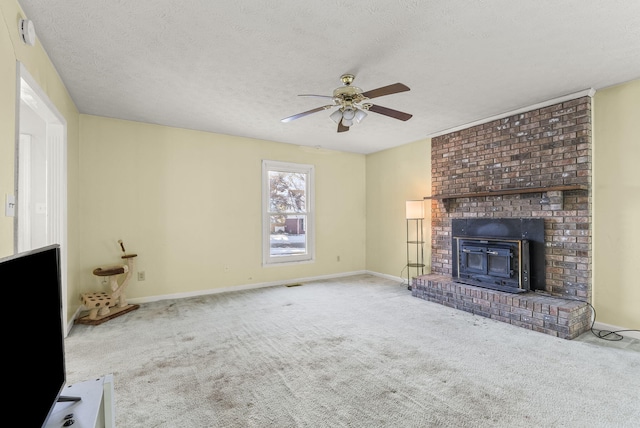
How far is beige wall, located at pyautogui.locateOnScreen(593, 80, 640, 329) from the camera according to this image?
3.18 m

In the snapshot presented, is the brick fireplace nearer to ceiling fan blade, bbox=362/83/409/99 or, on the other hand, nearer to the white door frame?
ceiling fan blade, bbox=362/83/409/99

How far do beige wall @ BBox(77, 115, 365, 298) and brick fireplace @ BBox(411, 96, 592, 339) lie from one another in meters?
2.68

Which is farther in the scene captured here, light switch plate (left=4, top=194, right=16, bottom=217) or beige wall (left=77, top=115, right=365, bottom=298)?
beige wall (left=77, top=115, right=365, bottom=298)

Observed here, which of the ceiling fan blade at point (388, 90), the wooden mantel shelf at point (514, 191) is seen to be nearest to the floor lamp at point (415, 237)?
the wooden mantel shelf at point (514, 191)

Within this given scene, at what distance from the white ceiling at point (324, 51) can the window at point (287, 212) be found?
1.78 metres

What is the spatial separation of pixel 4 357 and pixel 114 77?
298cm

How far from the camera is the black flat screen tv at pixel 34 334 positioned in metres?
0.92

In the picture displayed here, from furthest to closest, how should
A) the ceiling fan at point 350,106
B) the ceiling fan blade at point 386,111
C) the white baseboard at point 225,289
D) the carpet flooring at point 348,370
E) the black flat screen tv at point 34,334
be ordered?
the white baseboard at point 225,289, the ceiling fan blade at point 386,111, the ceiling fan at point 350,106, the carpet flooring at point 348,370, the black flat screen tv at point 34,334

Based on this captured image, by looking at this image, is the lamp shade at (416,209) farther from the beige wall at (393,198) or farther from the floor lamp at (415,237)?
the beige wall at (393,198)

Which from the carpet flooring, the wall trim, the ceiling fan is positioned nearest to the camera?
the carpet flooring

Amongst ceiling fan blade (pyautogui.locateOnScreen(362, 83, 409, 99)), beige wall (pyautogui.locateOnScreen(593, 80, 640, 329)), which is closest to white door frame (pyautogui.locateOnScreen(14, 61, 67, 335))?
ceiling fan blade (pyautogui.locateOnScreen(362, 83, 409, 99))

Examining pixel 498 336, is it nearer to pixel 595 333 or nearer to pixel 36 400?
pixel 595 333

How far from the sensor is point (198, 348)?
Answer: 294 cm

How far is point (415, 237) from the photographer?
18.2 feet
